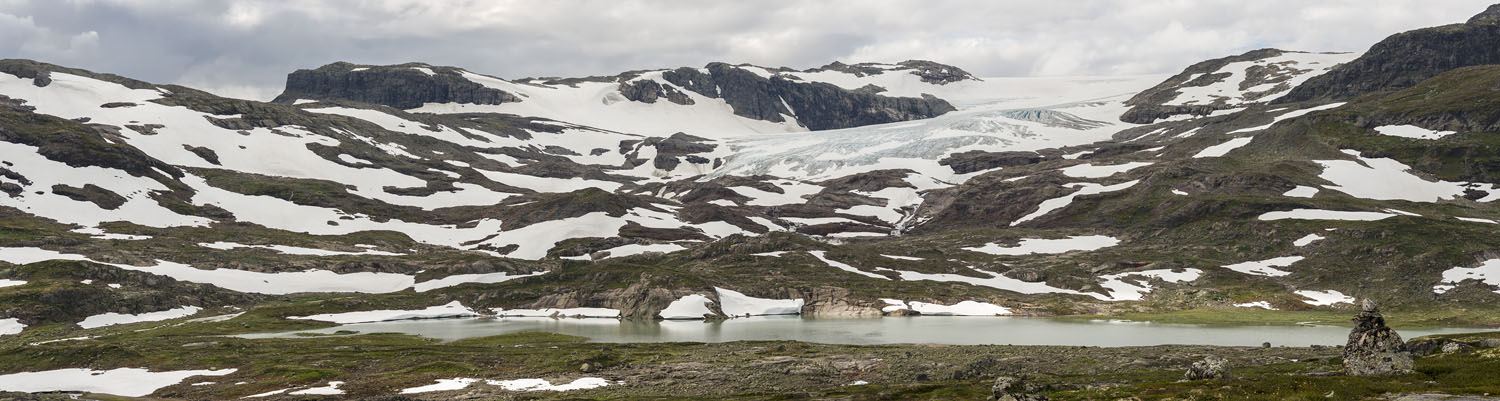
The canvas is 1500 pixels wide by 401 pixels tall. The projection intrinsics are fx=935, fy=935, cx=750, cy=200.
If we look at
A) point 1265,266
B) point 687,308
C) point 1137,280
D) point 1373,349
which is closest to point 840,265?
point 687,308

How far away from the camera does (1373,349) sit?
40.9m

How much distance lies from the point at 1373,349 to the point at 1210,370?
671 centimetres

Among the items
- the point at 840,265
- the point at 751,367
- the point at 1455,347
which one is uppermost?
the point at 840,265

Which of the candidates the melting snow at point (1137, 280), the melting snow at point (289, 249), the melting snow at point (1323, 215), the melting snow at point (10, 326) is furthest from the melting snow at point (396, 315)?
the melting snow at point (1323, 215)

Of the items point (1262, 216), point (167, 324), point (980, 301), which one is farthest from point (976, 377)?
point (1262, 216)

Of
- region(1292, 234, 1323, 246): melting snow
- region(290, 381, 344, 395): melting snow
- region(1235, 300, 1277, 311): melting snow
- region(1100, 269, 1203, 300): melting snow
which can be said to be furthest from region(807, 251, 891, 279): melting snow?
region(290, 381, 344, 395): melting snow

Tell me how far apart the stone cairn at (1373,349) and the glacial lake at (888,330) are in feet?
150

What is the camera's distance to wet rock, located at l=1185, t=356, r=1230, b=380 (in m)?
44.4

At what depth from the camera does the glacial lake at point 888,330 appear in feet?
313

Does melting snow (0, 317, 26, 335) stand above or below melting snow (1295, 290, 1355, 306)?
below

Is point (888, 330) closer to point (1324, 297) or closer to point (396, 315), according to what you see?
point (1324, 297)

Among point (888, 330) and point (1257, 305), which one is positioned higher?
point (1257, 305)

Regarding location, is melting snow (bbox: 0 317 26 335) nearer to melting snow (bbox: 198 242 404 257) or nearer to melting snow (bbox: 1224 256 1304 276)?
melting snow (bbox: 198 242 404 257)

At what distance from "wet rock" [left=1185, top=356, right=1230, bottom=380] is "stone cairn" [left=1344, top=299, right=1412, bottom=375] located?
194 inches
